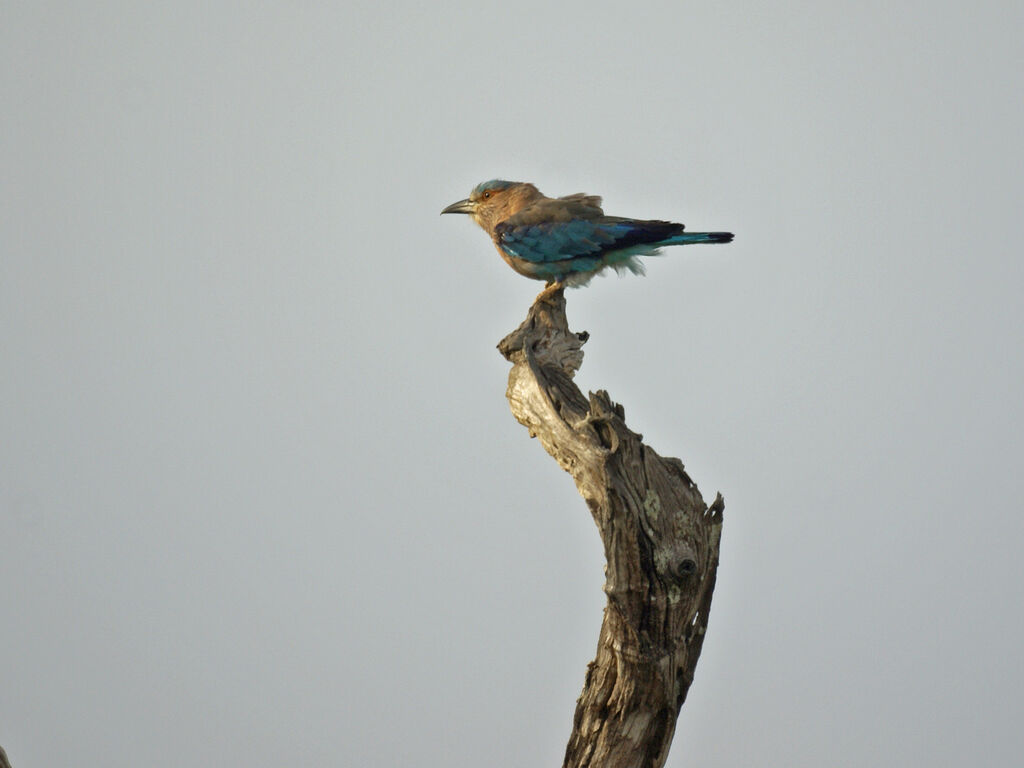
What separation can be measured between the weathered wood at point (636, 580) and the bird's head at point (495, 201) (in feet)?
4.96

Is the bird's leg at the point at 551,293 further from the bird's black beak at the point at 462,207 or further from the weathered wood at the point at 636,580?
the weathered wood at the point at 636,580

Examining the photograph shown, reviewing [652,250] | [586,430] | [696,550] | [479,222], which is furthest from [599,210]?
[696,550]

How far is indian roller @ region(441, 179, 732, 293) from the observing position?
5270 millimetres

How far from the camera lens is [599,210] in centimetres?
551

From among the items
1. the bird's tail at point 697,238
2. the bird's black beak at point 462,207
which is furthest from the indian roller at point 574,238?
the bird's black beak at point 462,207

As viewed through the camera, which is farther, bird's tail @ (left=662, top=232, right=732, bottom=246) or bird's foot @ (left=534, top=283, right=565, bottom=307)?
bird's foot @ (left=534, top=283, right=565, bottom=307)

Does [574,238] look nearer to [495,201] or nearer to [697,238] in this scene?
[697,238]

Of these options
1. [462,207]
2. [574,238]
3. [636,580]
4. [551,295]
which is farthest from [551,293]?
[636,580]

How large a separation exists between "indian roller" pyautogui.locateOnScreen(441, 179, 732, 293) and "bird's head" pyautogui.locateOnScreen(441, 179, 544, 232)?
0.01 meters

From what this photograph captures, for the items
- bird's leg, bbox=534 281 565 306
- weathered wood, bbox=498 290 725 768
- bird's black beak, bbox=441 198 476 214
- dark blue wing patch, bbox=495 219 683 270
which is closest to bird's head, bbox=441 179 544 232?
bird's black beak, bbox=441 198 476 214

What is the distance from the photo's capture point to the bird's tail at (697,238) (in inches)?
202

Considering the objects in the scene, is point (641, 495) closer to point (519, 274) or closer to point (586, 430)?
point (586, 430)

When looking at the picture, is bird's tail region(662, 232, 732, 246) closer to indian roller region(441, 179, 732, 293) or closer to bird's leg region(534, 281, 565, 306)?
indian roller region(441, 179, 732, 293)

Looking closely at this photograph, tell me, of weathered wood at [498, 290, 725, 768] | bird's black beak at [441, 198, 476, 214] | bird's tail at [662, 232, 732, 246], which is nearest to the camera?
weathered wood at [498, 290, 725, 768]
